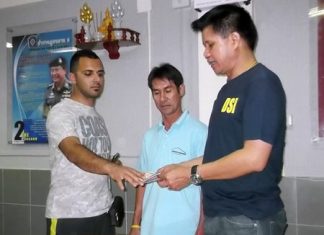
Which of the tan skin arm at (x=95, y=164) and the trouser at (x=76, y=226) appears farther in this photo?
the trouser at (x=76, y=226)

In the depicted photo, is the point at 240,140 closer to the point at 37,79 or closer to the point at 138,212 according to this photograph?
the point at 138,212

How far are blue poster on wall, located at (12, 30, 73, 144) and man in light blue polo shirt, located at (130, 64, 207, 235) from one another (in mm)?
993

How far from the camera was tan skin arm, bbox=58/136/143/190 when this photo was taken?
1.45 m

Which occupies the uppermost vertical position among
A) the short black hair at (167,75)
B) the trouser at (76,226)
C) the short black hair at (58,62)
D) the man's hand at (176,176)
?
the short black hair at (58,62)

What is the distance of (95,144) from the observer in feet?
5.98

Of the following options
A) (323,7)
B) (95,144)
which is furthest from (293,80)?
(95,144)

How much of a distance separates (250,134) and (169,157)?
60 centimetres

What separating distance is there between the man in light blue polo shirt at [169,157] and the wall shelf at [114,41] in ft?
1.67

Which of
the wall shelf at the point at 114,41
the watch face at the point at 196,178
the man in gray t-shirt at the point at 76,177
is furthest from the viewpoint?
the wall shelf at the point at 114,41

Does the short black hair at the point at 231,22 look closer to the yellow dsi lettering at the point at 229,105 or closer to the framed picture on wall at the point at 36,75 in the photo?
the yellow dsi lettering at the point at 229,105

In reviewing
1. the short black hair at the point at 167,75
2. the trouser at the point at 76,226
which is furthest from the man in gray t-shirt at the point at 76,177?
the short black hair at the point at 167,75

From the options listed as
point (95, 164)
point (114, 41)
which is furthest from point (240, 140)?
point (114, 41)

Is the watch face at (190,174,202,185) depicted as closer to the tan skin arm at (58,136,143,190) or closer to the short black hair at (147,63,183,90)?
the tan skin arm at (58,136,143,190)

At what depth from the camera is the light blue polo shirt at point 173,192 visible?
1.54m
